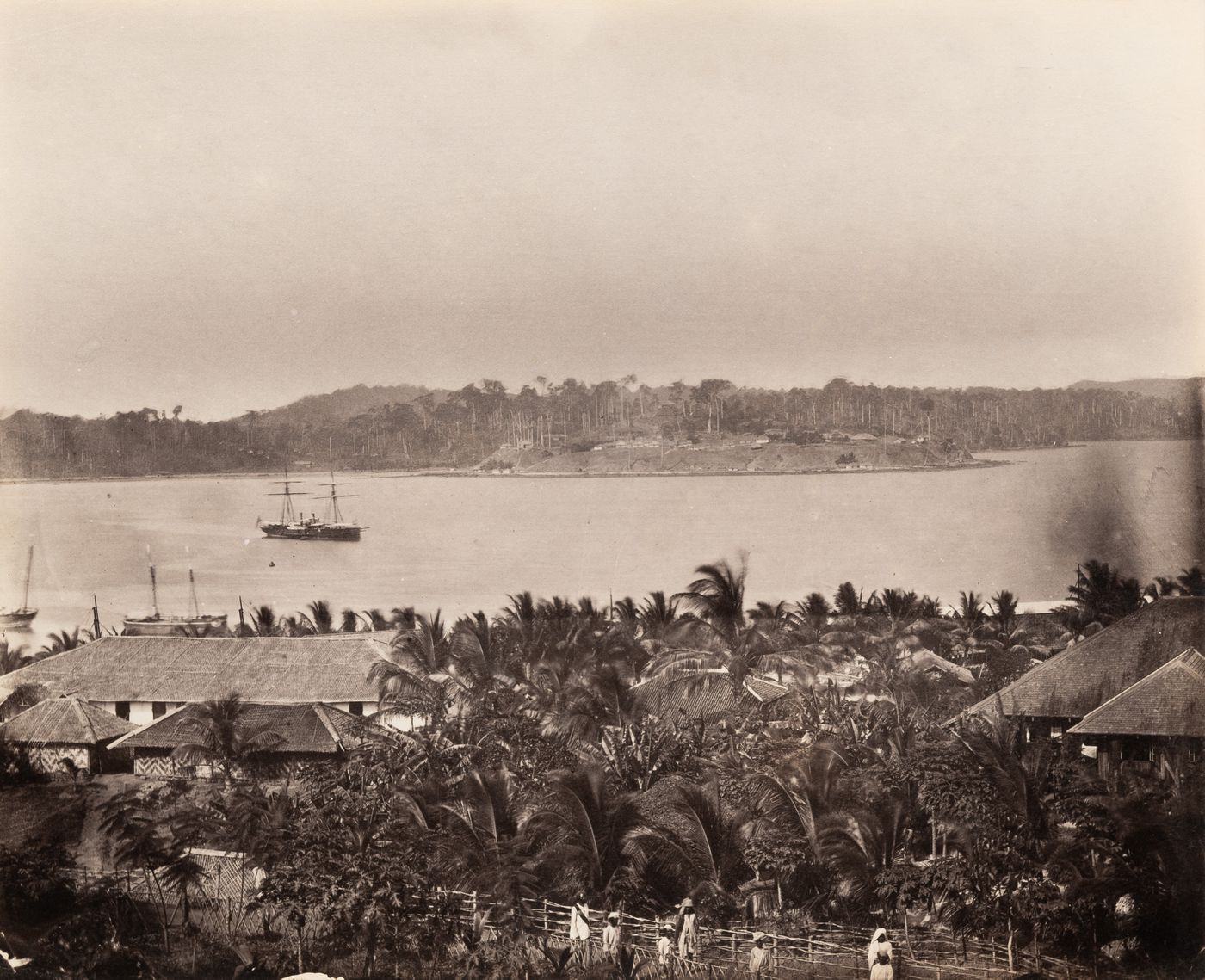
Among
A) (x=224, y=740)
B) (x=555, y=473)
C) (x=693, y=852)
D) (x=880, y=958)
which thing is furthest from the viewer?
(x=555, y=473)

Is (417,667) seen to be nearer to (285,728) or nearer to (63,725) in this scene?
(285,728)

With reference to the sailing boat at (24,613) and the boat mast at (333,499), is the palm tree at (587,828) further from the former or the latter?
the sailing boat at (24,613)

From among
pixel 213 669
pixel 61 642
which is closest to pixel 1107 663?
pixel 213 669

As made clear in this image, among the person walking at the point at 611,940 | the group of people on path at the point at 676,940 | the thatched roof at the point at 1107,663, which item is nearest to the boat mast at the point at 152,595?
the group of people on path at the point at 676,940

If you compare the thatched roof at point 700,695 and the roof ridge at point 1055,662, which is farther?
the thatched roof at point 700,695

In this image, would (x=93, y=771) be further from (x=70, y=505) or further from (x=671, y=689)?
(x=671, y=689)

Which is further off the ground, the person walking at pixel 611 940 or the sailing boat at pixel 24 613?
the sailing boat at pixel 24 613
